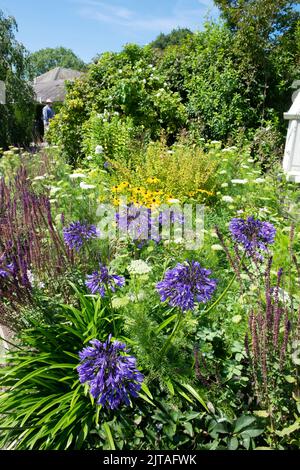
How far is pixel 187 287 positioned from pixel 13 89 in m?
13.0

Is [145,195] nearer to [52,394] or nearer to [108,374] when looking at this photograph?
[52,394]

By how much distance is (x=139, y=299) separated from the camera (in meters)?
2.00

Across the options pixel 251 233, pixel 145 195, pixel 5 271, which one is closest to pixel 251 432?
pixel 251 233

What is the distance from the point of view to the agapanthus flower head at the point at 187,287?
163 centimetres

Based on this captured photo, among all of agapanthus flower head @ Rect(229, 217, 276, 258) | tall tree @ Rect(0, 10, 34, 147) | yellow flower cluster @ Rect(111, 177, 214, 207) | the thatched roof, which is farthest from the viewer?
the thatched roof

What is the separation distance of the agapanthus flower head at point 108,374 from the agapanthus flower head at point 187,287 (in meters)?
0.32

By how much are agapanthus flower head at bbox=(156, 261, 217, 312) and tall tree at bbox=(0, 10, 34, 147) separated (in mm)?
11771

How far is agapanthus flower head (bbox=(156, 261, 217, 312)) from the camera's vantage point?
64.3 inches

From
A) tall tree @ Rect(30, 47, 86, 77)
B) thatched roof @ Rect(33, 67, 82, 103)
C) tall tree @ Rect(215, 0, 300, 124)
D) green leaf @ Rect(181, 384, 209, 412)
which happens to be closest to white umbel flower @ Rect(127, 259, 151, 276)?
green leaf @ Rect(181, 384, 209, 412)

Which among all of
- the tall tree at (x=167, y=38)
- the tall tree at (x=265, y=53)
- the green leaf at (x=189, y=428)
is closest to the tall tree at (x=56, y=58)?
the tall tree at (x=167, y=38)

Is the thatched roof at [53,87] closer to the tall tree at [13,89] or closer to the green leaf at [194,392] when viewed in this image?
the tall tree at [13,89]

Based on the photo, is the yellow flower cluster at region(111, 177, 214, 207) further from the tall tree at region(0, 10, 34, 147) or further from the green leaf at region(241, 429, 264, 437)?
the tall tree at region(0, 10, 34, 147)

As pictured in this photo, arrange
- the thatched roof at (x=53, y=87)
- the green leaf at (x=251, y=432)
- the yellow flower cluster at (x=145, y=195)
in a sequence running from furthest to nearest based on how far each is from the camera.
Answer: the thatched roof at (x=53, y=87) < the yellow flower cluster at (x=145, y=195) < the green leaf at (x=251, y=432)
